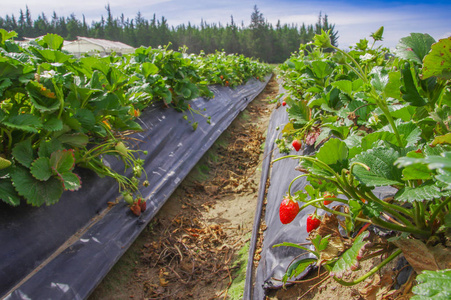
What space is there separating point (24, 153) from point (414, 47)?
1902 mm

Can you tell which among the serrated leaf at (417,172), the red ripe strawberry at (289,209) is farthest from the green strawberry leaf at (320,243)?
the serrated leaf at (417,172)

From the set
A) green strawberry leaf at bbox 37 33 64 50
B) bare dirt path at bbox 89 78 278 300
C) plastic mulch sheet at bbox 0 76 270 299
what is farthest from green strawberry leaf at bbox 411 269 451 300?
green strawberry leaf at bbox 37 33 64 50

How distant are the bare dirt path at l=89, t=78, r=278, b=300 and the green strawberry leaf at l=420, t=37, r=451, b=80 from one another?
160 cm

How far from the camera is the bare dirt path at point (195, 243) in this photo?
6.92 feet

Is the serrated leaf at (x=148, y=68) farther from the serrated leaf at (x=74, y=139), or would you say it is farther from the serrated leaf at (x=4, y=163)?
the serrated leaf at (x=4, y=163)

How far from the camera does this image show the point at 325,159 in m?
1.00

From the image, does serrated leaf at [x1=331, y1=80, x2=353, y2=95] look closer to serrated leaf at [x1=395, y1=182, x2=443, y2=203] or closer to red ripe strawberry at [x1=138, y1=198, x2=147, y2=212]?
serrated leaf at [x1=395, y1=182, x2=443, y2=203]

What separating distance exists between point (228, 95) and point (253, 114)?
2.73 ft

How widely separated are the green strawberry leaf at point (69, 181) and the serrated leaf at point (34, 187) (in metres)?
0.05

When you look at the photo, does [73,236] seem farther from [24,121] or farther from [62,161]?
[24,121]

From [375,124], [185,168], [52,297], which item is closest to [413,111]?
[375,124]

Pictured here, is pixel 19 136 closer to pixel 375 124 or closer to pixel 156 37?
pixel 375 124

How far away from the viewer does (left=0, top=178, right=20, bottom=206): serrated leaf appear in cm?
162

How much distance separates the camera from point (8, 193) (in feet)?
5.46
